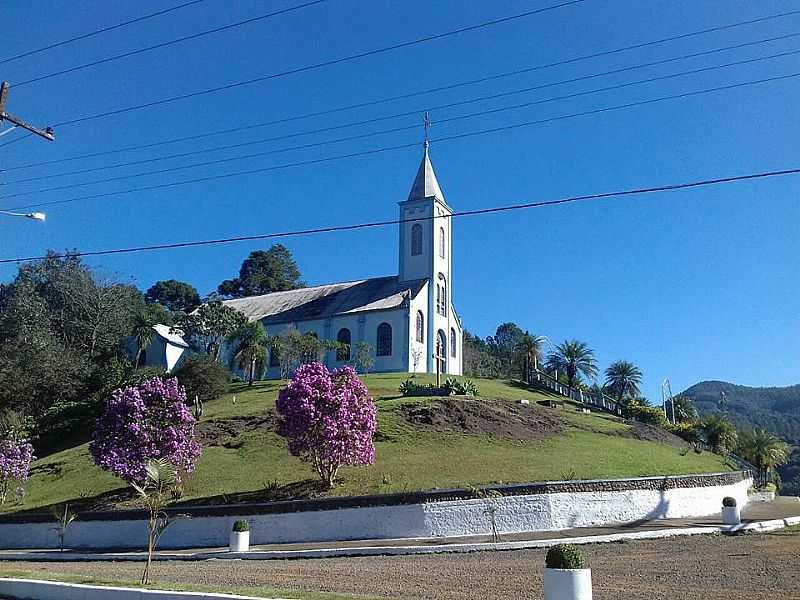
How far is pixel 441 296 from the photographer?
205 feet

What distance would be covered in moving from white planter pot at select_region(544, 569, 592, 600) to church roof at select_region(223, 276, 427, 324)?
48.1 metres

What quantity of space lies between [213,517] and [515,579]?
14.2 metres

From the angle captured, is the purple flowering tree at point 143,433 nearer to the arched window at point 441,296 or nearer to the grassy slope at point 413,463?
the grassy slope at point 413,463

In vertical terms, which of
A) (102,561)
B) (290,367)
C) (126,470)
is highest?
(290,367)

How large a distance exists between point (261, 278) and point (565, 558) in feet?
333

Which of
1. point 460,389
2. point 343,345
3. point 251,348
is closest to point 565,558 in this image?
point 460,389

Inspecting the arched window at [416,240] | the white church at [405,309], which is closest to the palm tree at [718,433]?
the white church at [405,309]

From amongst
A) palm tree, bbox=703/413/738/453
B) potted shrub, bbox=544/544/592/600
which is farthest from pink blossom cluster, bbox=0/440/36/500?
palm tree, bbox=703/413/738/453

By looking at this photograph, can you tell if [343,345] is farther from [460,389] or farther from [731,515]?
[731,515]

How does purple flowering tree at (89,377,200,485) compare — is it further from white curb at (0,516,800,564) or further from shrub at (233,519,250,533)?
shrub at (233,519,250,533)

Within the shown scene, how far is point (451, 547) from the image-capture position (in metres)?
19.7

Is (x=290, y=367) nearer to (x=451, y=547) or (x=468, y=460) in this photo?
(x=468, y=460)

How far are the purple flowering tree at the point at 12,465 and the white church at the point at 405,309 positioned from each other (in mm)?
25258

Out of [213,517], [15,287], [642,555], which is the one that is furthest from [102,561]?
[15,287]
